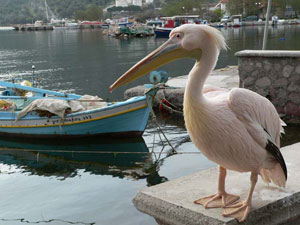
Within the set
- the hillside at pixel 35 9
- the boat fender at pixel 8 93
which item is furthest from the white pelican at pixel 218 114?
the hillside at pixel 35 9

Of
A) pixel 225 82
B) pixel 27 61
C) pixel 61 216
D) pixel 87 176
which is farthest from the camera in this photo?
pixel 27 61

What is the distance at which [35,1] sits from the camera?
537 feet

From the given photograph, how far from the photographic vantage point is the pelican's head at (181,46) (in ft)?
9.20

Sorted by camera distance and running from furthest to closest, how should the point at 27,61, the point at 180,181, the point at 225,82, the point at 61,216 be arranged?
1. the point at 27,61
2. the point at 225,82
3. the point at 61,216
4. the point at 180,181

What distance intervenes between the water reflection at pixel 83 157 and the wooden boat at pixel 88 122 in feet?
0.67

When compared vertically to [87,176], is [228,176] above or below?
above

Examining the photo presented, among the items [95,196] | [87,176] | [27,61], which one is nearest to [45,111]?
[87,176]

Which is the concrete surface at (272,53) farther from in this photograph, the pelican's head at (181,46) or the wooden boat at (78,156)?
the pelican's head at (181,46)

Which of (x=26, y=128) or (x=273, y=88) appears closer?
(x=273, y=88)

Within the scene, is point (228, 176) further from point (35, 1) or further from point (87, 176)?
point (35, 1)

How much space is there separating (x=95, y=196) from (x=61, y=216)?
0.77 m

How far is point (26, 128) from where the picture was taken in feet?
32.5

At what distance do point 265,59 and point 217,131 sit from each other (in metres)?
6.10

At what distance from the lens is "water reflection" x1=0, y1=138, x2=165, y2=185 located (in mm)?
7711
